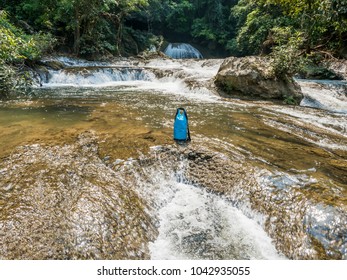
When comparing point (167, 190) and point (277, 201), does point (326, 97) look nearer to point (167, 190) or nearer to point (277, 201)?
point (277, 201)

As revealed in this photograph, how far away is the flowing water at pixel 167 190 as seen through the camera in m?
2.55

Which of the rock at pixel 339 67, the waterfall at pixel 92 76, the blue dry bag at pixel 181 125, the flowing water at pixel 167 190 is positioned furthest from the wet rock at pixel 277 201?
the rock at pixel 339 67

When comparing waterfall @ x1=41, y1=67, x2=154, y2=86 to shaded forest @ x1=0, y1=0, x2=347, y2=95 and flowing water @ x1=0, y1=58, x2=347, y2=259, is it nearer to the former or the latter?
shaded forest @ x1=0, y1=0, x2=347, y2=95

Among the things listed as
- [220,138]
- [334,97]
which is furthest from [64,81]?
[334,97]

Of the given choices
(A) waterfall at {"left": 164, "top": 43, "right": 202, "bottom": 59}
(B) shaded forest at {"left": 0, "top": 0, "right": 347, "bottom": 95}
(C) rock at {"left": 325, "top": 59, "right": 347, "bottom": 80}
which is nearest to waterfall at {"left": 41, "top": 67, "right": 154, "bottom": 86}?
(B) shaded forest at {"left": 0, "top": 0, "right": 347, "bottom": 95}

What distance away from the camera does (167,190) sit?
3.67 metres

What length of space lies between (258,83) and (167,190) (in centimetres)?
722

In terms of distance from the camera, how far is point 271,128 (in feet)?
18.7

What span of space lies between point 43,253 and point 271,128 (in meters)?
5.00

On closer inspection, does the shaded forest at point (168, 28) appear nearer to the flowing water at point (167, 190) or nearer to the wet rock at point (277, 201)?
the flowing water at point (167, 190)

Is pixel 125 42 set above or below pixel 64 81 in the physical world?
above

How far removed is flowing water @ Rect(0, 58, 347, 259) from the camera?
8.37 feet

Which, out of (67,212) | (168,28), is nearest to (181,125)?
(67,212)

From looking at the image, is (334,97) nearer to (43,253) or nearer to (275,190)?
(275,190)
